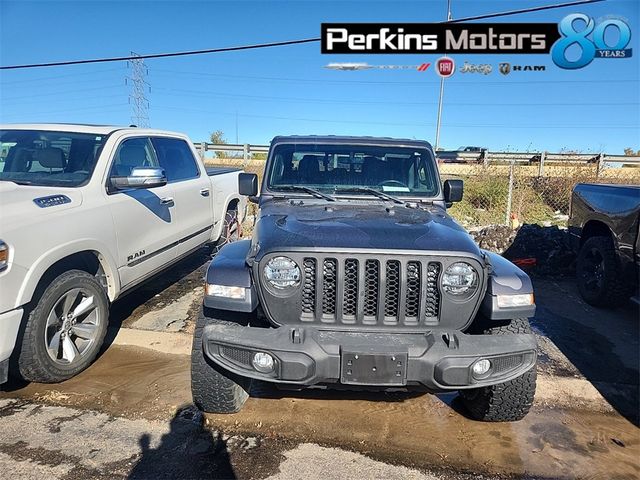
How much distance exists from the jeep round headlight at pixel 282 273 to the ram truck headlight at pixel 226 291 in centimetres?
17

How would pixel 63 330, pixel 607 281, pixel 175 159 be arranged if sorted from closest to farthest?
pixel 63 330, pixel 607 281, pixel 175 159

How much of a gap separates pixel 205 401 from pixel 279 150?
7.33 ft

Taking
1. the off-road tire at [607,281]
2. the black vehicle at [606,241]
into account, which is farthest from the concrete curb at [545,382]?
the off-road tire at [607,281]

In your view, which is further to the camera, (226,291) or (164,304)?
(164,304)

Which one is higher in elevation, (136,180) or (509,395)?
(136,180)

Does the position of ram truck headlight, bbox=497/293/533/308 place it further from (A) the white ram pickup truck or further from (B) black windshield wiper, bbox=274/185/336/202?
(A) the white ram pickup truck

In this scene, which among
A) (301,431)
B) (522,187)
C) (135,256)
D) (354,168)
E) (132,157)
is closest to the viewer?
(301,431)

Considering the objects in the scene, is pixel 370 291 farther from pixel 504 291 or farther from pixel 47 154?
pixel 47 154

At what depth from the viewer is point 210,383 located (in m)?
Result: 2.68

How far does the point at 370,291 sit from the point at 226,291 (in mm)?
831

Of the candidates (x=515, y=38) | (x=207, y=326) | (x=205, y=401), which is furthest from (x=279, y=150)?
(x=515, y=38)

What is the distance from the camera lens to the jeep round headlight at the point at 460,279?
8.02ft

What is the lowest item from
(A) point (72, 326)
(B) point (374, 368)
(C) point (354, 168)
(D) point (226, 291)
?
(A) point (72, 326)

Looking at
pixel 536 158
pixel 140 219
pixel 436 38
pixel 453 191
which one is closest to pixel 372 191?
pixel 453 191
